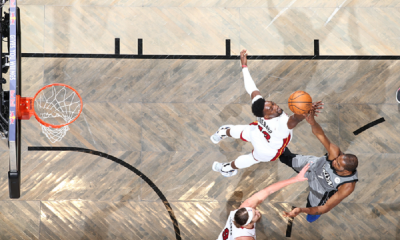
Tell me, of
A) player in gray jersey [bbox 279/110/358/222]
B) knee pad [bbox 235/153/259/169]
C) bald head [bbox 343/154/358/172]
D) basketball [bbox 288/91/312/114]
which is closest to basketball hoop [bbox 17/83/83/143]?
knee pad [bbox 235/153/259/169]

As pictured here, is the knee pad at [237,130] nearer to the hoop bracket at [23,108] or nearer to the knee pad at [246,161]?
the knee pad at [246,161]

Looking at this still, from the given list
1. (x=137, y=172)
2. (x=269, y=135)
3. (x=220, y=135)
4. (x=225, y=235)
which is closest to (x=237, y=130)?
(x=220, y=135)

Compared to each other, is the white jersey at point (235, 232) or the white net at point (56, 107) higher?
the white net at point (56, 107)

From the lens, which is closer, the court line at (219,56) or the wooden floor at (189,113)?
the wooden floor at (189,113)

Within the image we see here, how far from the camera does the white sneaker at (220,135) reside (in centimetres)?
548

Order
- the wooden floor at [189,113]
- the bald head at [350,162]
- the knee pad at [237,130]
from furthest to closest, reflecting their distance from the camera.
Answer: the wooden floor at [189,113]
the knee pad at [237,130]
the bald head at [350,162]

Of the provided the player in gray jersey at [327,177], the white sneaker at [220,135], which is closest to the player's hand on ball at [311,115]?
the player in gray jersey at [327,177]

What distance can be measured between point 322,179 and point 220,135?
1726 millimetres

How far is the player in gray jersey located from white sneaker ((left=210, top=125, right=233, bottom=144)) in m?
1.32

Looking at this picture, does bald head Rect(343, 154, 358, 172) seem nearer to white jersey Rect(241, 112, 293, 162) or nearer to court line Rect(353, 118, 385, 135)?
white jersey Rect(241, 112, 293, 162)

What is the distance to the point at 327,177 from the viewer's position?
15.8ft

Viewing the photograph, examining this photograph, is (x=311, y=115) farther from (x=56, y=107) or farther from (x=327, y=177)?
(x=56, y=107)

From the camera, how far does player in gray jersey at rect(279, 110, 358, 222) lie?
177 inches

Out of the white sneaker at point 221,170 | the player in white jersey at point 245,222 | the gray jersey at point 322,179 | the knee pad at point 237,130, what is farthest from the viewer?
the white sneaker at point 221,170
